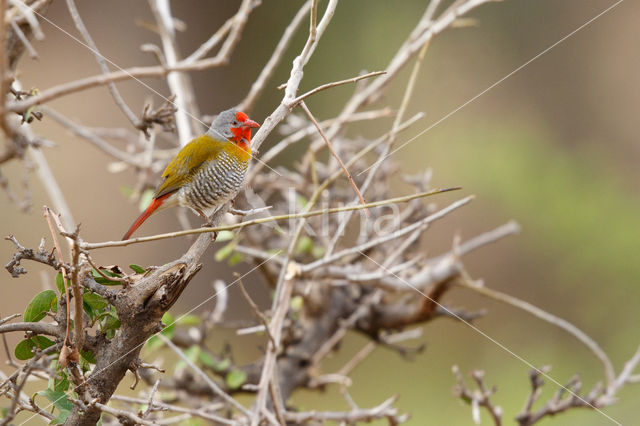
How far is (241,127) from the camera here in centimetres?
74

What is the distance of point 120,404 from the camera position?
1047 millimetres

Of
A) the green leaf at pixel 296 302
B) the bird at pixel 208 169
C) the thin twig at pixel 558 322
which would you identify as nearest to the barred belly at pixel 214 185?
the bird at pixel 208 169

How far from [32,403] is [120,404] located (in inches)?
24.4

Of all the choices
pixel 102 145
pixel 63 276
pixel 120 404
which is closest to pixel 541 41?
pixel 102 145

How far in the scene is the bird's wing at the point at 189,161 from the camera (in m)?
0.77

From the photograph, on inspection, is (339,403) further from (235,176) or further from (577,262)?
(235,176)

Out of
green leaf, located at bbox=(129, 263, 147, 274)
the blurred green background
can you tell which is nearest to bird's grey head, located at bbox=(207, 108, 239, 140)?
green leaf, located at bbox=(129, 263, 147, 274)

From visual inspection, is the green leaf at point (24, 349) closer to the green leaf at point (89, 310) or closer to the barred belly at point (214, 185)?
the green leaf at point (89, 310)

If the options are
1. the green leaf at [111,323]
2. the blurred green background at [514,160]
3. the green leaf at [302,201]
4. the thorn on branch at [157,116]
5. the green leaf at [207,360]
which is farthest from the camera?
the blurred green background at [514,160]

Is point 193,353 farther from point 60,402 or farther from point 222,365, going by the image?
point 60,402

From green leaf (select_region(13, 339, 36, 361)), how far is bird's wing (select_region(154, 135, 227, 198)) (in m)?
0.28

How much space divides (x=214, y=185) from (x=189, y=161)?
0.07 m

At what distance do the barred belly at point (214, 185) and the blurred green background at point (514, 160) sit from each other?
1.09 m

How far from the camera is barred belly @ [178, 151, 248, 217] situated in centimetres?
69
